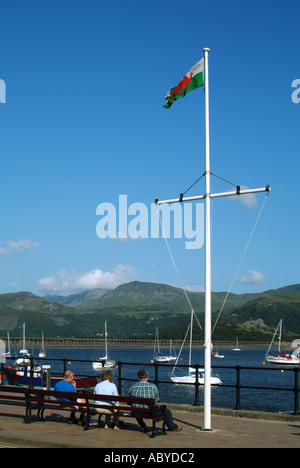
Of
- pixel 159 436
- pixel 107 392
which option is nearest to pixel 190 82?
pixel 107 392

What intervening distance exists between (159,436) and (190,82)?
28.6 feet

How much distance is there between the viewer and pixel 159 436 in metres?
12.2

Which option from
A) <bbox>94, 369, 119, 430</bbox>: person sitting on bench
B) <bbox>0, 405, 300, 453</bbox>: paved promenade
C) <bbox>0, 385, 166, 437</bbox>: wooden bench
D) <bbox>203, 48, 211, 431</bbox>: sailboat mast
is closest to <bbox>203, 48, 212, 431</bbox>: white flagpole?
<bbox>203, 48, 211, 431</bbox>: sailboat mast

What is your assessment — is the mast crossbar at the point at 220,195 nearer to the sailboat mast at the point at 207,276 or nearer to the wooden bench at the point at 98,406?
the sailboat mast at the point at 207,276

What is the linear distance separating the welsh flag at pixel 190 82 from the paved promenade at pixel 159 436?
8467 millimetres

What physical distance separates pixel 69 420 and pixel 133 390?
2.05 m

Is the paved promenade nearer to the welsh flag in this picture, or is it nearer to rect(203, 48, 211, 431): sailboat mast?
rect(203, 48, 211, 431): sailboat mast

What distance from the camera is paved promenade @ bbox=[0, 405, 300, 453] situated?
11266 mm

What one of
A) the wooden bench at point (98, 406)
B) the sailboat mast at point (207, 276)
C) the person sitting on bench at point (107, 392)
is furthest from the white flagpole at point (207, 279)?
the person sitting on bench at point (107, 392)

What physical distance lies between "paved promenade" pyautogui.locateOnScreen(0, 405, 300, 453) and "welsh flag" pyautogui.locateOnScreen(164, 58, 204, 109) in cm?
847

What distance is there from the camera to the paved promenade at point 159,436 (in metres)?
11.3

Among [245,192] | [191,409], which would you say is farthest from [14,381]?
A: [245,192]
